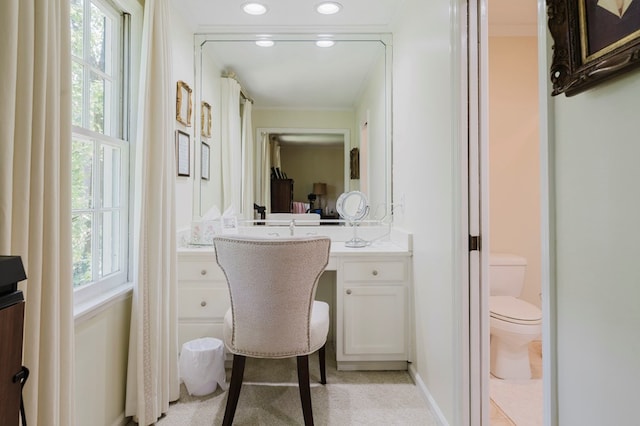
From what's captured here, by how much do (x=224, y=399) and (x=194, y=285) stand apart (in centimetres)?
71

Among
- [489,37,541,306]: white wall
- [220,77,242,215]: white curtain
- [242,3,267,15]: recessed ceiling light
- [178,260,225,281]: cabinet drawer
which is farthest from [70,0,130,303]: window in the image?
[489,37,541,306]: white wall

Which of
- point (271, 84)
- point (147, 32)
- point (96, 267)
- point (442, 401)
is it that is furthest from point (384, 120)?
point (96, 267)

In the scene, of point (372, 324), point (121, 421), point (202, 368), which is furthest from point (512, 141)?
point (121, 421)

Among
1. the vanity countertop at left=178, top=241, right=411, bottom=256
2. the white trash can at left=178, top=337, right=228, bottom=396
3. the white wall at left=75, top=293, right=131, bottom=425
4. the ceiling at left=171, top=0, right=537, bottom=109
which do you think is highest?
the ceiling at left=171, top=0, right=537, bottom=109

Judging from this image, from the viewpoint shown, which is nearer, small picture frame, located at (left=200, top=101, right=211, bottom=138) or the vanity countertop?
the vanity countertop

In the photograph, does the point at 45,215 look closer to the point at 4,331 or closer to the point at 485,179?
the point at 4,331

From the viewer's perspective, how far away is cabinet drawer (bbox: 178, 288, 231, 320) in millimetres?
2295

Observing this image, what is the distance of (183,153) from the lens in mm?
2494

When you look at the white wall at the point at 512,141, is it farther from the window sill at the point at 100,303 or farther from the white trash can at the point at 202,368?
the window sill at the point at 100,303

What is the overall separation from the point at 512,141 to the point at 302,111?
5.56 ft

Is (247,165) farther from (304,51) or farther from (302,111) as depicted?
(304,51)

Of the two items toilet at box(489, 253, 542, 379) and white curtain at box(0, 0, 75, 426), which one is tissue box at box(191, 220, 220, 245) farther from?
toilet at box(489, 253, 542, 379)

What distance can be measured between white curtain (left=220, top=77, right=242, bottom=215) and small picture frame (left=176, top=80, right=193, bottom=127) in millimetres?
393

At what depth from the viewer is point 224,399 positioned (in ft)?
6.63
